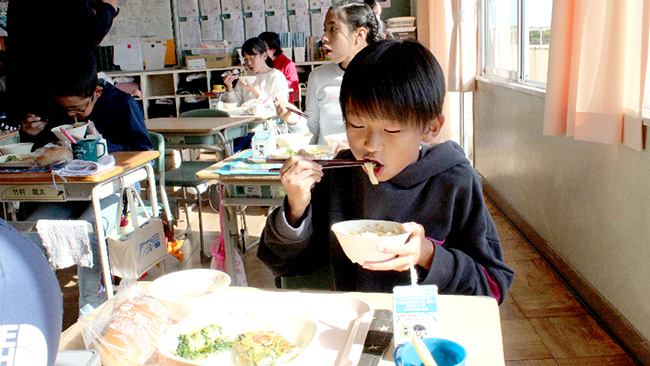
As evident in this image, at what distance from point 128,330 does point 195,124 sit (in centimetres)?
315

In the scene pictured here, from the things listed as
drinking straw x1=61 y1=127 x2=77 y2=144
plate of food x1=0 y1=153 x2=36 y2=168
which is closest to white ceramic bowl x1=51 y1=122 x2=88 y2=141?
drinking straw x1=61 y1=127 x2=77 y2=144

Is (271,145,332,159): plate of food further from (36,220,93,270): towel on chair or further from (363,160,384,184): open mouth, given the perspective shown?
(363,160,384,184): open mouth

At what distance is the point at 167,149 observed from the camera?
3.79m

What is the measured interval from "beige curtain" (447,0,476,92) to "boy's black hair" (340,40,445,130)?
3.54m

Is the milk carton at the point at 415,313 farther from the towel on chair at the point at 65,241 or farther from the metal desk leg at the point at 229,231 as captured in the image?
the towel on chair at the point at 65,241

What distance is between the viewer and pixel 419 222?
111cm

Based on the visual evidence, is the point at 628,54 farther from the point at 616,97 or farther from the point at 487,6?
the point at 487,6

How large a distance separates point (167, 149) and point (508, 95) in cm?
242

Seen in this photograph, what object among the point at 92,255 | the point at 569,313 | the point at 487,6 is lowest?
the point at 569,313

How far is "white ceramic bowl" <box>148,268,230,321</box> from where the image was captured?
2.69 ft

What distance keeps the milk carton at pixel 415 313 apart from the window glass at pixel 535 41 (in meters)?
2.94

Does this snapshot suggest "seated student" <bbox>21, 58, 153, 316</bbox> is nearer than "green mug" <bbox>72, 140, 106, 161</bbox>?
No

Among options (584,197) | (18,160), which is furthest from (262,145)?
(584,197)

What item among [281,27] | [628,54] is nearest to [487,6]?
[628,54]
